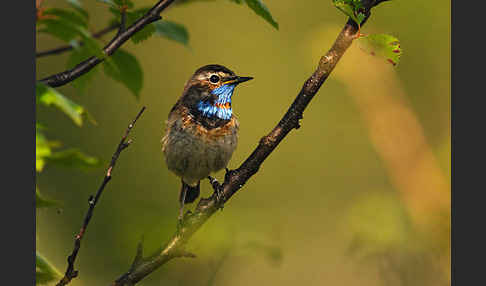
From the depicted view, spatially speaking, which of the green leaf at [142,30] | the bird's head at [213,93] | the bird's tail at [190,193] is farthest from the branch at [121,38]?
the bird's tail at [190,193]

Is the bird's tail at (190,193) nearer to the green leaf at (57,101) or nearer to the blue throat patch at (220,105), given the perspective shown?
the blue throat patch at (220,105)

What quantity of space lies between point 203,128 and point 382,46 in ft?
8.61

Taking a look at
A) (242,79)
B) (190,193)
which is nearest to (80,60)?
(242,79)

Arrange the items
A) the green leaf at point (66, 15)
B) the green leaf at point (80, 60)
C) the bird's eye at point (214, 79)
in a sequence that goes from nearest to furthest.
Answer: the green leaf at point (66, 15) → the green leaf at point (80, 60) → the bird's eye at point (214, 79)

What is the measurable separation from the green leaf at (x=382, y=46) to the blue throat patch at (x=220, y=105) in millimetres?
2602

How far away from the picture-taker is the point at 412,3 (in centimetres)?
937

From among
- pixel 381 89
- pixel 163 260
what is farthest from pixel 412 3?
pixel 163 260

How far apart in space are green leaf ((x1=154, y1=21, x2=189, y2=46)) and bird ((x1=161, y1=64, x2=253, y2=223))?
1.33m

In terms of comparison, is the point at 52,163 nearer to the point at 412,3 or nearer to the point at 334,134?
the point at 412,3

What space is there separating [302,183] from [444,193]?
17.3 ft

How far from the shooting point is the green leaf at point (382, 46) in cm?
261

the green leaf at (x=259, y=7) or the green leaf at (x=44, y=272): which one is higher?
the green leaf at (x=259, y=7)

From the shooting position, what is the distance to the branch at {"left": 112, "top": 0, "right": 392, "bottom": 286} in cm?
272

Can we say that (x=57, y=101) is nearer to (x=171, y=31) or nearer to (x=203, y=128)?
(x=171, y=31)
